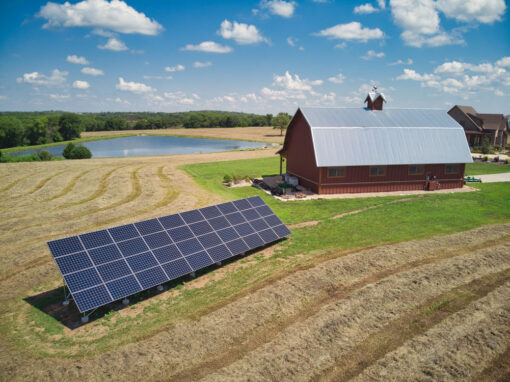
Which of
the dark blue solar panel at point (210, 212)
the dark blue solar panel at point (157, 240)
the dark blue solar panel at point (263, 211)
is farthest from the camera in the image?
the dark blue solar panel at point (263, 211)

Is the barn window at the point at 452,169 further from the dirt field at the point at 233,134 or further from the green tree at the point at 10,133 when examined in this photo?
the green tree at the point at 10,133

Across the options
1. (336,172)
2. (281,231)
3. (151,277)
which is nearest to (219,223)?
(281,231)

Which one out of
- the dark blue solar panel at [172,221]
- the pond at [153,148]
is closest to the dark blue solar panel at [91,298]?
the dark blue solar panel at [172,221]

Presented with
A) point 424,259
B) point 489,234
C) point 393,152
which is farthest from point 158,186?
point 489,234

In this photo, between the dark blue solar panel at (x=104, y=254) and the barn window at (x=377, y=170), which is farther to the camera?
the barn window at (x=377, y=170)

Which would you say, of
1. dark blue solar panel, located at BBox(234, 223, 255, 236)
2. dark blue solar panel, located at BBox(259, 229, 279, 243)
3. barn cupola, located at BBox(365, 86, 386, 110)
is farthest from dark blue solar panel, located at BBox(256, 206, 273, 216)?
barn cupola, located at BBox(365, 86, 386, 110)

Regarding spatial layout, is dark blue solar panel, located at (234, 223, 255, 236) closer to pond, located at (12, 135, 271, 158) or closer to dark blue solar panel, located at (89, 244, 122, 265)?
dark blue solar panel, located at (89, 244, 122, 265)

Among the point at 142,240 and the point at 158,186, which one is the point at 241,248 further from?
the point at 158,186
